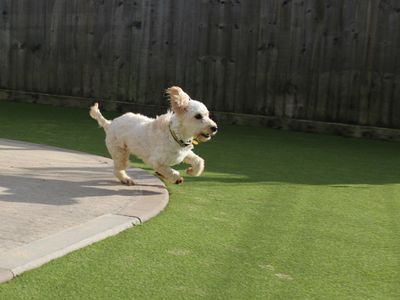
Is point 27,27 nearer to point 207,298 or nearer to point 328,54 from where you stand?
point 328,54

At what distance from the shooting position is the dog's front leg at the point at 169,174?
4.71m

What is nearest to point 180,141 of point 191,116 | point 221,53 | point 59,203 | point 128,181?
point 191,116

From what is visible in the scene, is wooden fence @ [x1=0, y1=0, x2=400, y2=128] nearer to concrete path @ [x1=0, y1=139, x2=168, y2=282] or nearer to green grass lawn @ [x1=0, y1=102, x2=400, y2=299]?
green grass lawn @ [x1=0, y1=102, x2=400, y2=299]

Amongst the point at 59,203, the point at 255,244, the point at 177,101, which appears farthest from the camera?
the point at 177,101

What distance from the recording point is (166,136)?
4.80 m

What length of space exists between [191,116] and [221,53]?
207 inches

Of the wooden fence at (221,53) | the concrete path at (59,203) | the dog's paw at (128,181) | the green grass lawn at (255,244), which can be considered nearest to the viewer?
the green grass lawn at (255,244)

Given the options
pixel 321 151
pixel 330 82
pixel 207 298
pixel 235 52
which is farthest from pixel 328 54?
pixel 207 298

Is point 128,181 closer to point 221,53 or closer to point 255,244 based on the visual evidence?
point 255,244

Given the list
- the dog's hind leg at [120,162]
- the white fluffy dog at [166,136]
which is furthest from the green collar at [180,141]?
the dog's hind leg at [120,162]

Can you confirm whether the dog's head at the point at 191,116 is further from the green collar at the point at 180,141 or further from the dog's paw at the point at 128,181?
the dog's paw at the point at 128,181

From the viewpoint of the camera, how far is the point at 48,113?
10.1 metres

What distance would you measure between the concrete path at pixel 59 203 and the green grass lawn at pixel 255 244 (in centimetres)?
10

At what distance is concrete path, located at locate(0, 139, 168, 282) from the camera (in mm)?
3130
